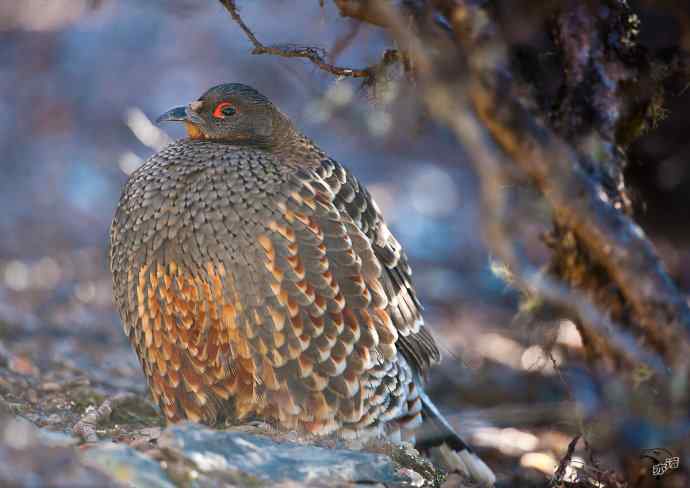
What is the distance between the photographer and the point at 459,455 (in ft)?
15.6

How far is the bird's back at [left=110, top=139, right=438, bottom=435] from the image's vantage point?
13.6ft

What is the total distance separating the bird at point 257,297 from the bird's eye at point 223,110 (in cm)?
34

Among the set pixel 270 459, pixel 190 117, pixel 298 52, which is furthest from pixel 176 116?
pixel 270 459

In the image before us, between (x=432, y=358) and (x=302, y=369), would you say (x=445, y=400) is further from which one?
(x=302, y=369)

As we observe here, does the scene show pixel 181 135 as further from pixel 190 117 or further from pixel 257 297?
pixel 257 297

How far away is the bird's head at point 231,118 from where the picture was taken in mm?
4949

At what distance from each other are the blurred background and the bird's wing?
40cm

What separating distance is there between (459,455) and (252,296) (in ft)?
5.07

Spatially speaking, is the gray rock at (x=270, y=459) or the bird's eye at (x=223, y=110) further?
the bird's eye at (x=223, y=110)

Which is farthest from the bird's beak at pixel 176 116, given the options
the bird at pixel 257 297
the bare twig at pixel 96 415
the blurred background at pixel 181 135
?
the bare twig at pixel 96 415

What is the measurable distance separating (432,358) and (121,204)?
194 centimetres

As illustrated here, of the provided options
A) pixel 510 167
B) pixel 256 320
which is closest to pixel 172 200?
pixel 256 320

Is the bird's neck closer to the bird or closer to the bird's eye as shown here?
the bird

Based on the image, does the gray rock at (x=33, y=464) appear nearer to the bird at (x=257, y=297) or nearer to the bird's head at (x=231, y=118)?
the bird at (x=257, y=297)
